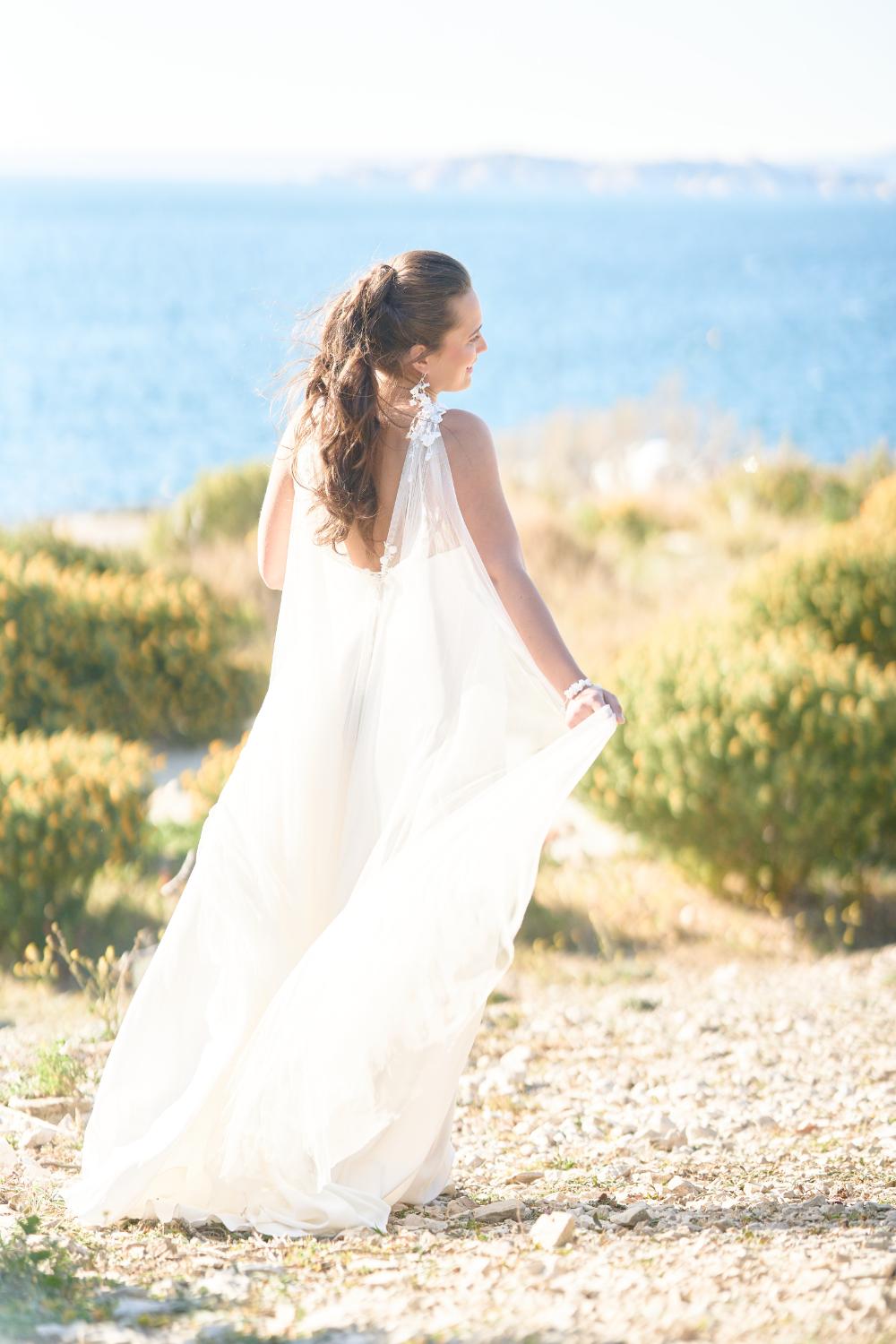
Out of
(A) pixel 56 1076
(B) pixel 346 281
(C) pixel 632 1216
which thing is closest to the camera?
(C) pixel 632 1216

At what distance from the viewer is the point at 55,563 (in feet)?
32.9

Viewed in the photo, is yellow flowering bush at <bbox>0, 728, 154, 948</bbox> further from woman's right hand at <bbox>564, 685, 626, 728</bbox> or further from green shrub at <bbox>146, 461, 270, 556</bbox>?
green shrub at <bbox>146, 461, 270, 556</bbox>

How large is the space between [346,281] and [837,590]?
619cm

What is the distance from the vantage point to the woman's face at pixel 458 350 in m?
3.23

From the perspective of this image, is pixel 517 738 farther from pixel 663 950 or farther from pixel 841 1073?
pixel 841 1073

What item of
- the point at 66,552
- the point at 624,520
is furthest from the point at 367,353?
the point at 624,520

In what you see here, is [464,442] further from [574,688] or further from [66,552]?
[66,552]

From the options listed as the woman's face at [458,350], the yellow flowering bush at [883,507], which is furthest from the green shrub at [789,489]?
the woman's face at [458,350]

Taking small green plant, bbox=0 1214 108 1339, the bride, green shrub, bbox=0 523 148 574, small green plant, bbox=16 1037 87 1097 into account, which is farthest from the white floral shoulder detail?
green shrub, bbox=0 523 148 574

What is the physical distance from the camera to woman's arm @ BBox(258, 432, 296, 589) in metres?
3.39

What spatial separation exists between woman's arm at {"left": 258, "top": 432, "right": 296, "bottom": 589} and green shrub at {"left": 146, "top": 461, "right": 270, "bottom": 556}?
949cm

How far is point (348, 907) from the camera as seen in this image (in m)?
3.13

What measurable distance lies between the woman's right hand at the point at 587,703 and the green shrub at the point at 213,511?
10.0m

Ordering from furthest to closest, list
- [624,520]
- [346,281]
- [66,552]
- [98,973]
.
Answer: [624,520], [66,552], [98,973], [346,281]
